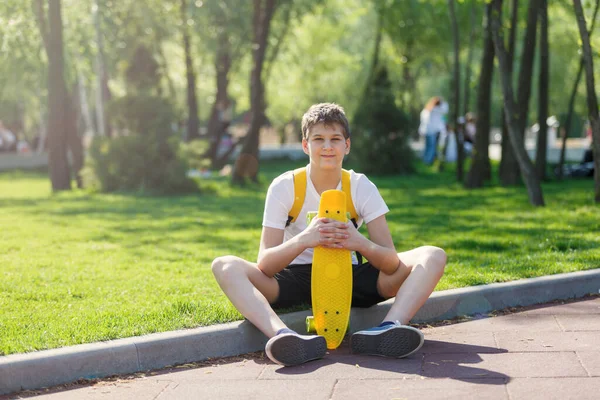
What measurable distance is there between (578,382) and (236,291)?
6.35 ft

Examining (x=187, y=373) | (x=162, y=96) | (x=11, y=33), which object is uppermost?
(x=11, y=33)

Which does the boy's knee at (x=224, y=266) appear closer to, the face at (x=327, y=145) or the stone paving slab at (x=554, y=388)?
the face at (x=327, y=145)

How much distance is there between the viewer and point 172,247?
927cm

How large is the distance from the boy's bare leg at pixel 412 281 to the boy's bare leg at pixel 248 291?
0.66 meters

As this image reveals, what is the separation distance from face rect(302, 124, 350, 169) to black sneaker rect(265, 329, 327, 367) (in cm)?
109

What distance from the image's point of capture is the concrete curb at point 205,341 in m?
4.64

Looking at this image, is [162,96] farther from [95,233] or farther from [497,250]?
[497,250]

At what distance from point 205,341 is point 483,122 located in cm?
1131

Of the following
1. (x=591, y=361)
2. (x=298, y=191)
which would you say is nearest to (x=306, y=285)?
(x=298, y=191)

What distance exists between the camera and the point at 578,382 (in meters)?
4.31

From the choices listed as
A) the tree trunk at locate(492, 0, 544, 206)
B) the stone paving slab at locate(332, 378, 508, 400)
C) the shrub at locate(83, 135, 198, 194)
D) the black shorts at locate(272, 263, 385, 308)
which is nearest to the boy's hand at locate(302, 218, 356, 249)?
the black shorts at locate(272, 263, 385, 308)

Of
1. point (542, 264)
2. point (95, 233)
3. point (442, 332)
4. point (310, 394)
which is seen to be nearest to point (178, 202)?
point (95, 233)

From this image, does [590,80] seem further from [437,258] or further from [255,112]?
[255,112]

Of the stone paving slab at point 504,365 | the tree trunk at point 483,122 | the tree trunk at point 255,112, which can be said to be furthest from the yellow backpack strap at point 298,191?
the tree trunk at point 255,112
